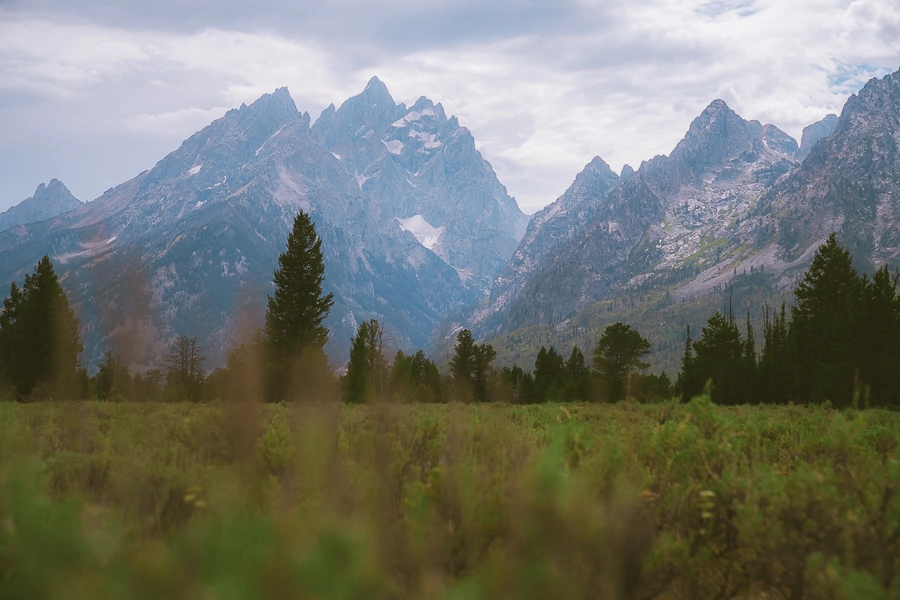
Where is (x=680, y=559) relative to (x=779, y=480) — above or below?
below

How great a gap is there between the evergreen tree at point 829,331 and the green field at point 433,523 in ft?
99.5

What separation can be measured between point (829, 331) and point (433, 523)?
46.8 metres

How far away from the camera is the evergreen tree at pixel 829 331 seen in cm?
3453

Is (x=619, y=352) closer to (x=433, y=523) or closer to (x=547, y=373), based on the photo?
(x=547, y=373)

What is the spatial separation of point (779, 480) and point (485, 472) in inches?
97.6

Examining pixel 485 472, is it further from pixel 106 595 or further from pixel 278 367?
pixel 278 367

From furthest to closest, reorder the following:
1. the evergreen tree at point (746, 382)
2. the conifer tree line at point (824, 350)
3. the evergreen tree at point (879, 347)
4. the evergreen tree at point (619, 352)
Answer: the evergreen tree at point (619, 352), the evergreen tree at point (746, 382), the conifer tree line at point (824, 350), the evergreen tree at point (879, 347)

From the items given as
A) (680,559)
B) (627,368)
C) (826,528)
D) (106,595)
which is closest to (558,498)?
(680,559)

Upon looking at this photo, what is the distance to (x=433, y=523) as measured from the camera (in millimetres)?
4184

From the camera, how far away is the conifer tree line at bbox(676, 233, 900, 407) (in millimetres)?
34500

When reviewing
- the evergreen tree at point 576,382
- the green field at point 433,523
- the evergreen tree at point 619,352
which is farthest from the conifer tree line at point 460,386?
the green field at point 433,523

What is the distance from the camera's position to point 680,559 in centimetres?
410

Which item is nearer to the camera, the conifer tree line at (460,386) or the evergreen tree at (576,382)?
the conifer tree line at (460,386)

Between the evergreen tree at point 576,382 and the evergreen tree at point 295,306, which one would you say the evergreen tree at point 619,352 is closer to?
the evergreen tree at point 576,382
